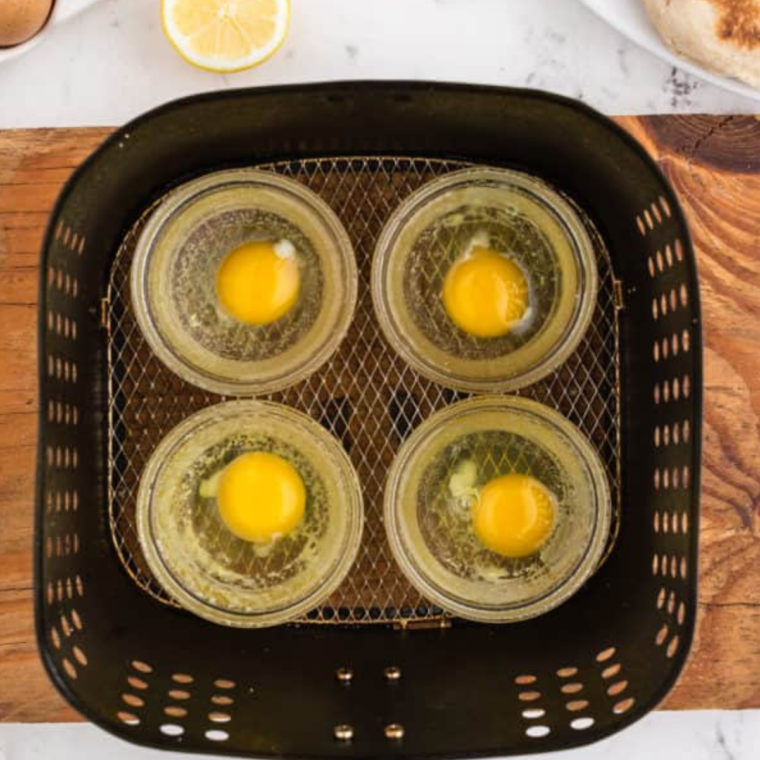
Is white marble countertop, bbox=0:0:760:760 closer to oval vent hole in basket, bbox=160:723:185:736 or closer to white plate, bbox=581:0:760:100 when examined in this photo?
white plate, bbox=581:0:760:100

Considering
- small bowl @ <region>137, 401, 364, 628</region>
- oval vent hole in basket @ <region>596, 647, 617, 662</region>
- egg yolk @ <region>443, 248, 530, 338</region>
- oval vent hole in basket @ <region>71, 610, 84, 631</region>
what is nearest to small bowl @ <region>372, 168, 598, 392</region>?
egg yolk @ <region>443, 248, 530, 338</region>

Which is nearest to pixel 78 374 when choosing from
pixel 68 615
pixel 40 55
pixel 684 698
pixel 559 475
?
pixel 68 615

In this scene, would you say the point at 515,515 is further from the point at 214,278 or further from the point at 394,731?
the point at 214,278

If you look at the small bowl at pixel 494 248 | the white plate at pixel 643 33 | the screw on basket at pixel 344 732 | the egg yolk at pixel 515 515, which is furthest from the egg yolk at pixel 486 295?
the screw on basket at pixel 344 732

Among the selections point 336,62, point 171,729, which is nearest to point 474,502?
point 171,729

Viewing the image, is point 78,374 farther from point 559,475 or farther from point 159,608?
point 559,475

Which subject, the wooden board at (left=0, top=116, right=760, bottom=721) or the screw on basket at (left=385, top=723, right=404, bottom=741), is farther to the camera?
the wooden board at (left=0, top=116, right=760, bottom=721)

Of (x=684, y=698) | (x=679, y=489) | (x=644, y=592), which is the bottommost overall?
(x=684, y=698)

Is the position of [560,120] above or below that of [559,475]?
above

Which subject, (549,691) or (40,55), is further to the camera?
(40,55)
